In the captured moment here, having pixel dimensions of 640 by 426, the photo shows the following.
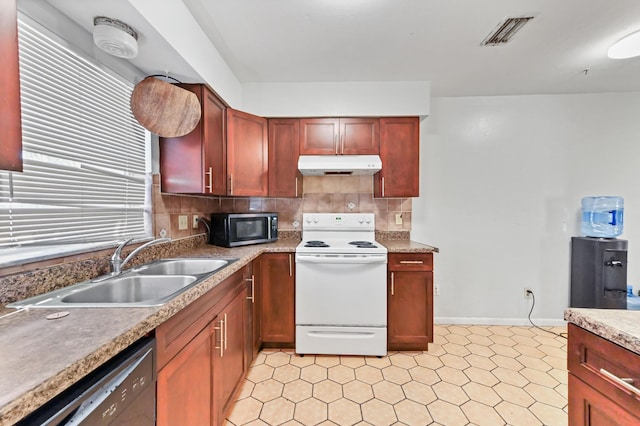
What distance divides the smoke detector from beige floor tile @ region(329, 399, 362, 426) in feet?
7.38

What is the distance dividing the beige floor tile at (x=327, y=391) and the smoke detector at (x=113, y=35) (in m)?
2.23

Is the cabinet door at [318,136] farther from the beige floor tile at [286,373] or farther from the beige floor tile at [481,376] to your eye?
the beige floor tile at [481,376]

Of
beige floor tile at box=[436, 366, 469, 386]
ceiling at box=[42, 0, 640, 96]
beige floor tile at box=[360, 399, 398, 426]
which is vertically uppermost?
ceiling at box=[42, 0, 640, 96]

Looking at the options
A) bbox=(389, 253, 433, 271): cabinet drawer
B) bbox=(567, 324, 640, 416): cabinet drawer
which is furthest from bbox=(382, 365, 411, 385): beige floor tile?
bbox=(567, 324, 640, 416): cabinet drawer

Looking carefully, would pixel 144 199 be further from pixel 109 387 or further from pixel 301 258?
pixel 109 387

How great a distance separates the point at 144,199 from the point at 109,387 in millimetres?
1357

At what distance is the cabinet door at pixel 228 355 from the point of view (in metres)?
1.32

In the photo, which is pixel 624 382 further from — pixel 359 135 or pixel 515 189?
pixel 515 189

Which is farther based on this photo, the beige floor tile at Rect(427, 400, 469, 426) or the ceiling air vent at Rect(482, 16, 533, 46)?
the ceiling air vent at Rect(482, 16, 533, 46)

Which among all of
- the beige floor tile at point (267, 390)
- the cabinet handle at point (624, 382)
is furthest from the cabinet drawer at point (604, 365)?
the beige floor tile at point (267, 390)

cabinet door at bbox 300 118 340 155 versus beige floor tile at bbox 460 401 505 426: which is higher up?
cabinet door at bbox 300 118 340 155

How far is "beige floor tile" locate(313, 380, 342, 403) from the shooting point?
170cm

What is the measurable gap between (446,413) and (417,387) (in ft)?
0.79

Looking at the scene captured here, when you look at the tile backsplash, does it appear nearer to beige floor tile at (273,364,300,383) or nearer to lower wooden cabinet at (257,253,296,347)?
lower wooden cabinet at (257,253,296,347)
